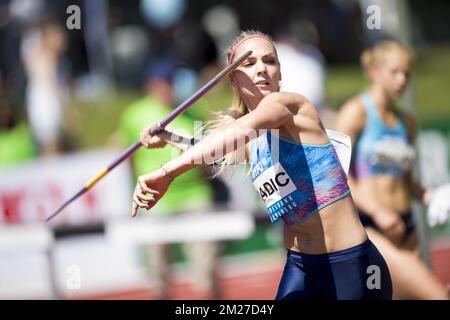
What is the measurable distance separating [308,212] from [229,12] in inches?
427

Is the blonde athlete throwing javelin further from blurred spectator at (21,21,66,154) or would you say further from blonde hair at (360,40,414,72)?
blurred spectator at (21,21,66,154)

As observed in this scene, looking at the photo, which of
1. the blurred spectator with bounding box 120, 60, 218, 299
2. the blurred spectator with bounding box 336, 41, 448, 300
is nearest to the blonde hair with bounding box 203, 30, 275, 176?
the blurred spectator with bounding box 336, 41, 448, 300

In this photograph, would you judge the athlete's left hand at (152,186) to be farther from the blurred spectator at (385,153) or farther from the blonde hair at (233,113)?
the blurred spectator at (385,153)

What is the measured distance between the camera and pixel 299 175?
446 cm

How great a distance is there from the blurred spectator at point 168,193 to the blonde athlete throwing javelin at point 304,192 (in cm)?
425

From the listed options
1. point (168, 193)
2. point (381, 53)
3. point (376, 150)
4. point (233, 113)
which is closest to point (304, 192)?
point (233, 113)

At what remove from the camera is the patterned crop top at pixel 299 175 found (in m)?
4.44

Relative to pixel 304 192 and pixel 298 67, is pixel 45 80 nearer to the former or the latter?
pixel 298 67

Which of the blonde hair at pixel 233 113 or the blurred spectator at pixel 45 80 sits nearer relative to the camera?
the blonde hair at pixel 233 113

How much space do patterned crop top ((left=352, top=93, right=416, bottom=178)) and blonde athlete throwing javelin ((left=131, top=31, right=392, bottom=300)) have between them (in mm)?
2028

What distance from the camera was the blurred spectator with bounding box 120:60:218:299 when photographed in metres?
8.94

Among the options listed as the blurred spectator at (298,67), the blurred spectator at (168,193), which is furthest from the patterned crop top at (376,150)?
the blurred spectator at (298,67)

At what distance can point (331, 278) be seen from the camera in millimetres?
4574
